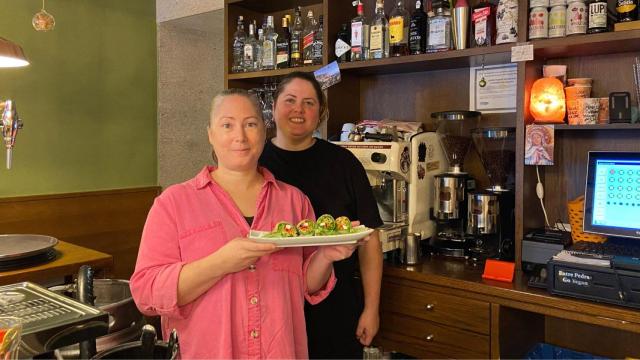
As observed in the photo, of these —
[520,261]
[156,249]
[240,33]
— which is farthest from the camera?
[240,33]

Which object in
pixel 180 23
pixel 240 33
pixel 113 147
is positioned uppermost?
pixel 180 23

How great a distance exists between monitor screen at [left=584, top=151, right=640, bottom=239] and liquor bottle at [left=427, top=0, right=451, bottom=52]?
769mm

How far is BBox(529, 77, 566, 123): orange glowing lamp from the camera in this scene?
1979mm

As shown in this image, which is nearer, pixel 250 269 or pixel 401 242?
pixel 250 269

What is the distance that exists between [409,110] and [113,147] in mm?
2058

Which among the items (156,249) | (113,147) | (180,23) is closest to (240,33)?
(180,23)

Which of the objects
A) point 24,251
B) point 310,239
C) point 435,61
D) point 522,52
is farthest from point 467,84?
point 24,251

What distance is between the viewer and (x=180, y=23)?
372cm

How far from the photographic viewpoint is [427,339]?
2025 mm

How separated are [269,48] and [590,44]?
5.23 ft

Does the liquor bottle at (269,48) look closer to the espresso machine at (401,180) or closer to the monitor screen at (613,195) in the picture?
the espresso machine at (401,180)

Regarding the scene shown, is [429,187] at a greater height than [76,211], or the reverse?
[429,187]

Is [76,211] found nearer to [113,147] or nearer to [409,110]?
[113,147]

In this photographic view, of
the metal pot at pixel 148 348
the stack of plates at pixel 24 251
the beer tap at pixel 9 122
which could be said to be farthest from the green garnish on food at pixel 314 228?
the stack of plates at pixel 24 251
